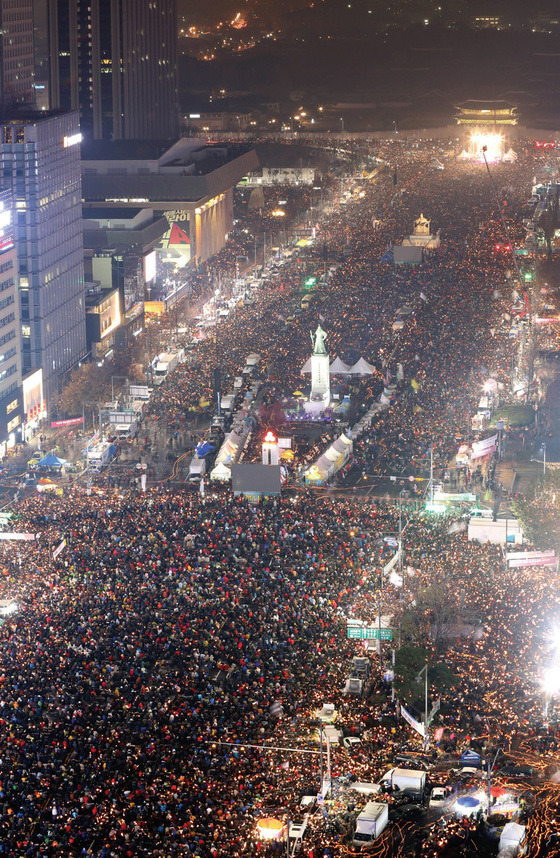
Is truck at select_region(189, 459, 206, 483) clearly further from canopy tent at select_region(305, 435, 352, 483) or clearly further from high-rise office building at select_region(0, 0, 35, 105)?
high-rise office building at select_region(0, 0, 35, 105)

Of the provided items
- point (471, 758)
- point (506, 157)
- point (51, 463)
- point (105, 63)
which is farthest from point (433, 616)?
point (506, 157)

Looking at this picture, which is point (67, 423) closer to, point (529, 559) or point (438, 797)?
point (529, 559)

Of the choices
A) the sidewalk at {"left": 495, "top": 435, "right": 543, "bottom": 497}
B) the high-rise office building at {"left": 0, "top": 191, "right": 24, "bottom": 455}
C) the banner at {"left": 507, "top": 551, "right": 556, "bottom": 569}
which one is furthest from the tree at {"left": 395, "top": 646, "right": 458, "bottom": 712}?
the high-rise office building at {"left": 0, "top": 191, "right": 24, "bottom": 455}

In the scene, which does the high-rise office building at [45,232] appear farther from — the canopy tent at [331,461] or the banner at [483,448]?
the banner at [483,448]

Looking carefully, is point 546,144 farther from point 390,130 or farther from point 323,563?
point 323,563

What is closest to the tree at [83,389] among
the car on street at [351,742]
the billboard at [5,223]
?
the billboard at [5,223]
